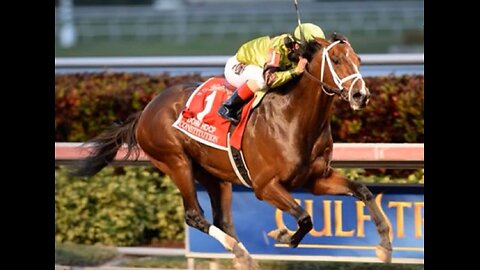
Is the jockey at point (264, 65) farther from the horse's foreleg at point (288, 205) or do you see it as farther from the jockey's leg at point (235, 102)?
the horse's foreleg at point (288, 205)

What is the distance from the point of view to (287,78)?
20.9ft

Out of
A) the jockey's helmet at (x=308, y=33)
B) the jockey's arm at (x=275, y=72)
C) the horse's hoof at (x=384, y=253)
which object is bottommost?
the horse's hoof at (x=384, y=253)

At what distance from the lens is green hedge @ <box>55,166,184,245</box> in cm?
846

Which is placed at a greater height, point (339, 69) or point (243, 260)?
point (339, 69)

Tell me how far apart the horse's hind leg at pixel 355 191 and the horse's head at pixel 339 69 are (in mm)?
521

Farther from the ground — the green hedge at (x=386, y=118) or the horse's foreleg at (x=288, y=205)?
the horse's foreleg at (x=288, y=205)

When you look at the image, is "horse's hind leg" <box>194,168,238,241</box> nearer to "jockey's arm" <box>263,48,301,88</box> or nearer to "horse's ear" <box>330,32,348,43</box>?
"jockey's arm" <box>263,48,301,88</box>

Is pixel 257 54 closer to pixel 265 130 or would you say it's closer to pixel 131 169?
pixel 265 130

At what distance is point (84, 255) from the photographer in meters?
8.26

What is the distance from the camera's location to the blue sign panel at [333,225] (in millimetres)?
7297

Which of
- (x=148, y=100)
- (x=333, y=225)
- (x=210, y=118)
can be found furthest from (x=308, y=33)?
(x=148, y=100)

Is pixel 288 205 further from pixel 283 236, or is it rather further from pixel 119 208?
pixel 119 208

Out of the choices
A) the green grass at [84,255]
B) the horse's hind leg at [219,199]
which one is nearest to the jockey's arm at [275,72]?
the horse's hind leg at [219,199]

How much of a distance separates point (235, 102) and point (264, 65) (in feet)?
0.94
